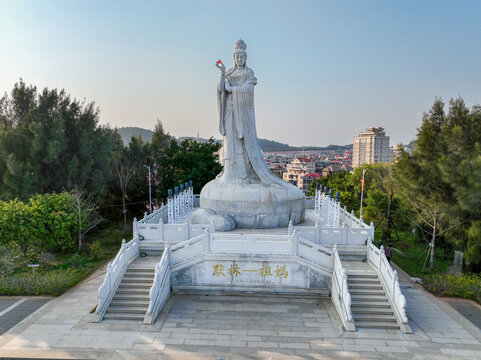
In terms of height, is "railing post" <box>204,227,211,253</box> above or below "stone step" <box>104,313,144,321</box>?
above

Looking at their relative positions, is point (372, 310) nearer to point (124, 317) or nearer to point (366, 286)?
point (366, 286)

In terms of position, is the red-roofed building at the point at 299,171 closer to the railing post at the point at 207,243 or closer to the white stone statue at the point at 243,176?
the white stone statue at the point at 243,176

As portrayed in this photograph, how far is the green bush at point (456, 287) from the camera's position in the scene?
48.3 ft

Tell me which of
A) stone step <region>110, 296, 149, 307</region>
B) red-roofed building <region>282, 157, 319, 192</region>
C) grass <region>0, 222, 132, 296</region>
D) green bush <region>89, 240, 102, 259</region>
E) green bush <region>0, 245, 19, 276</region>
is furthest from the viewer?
red-roofed building <region>282, 157, 319, 192</region>

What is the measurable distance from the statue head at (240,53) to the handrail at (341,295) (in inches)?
438

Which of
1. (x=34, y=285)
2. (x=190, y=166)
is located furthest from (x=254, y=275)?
(x=190, y=166)

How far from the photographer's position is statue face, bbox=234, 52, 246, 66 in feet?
61.8

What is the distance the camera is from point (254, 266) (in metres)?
14.3

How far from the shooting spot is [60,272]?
16828 mm

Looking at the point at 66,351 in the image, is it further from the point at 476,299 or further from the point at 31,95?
the point at 31,95

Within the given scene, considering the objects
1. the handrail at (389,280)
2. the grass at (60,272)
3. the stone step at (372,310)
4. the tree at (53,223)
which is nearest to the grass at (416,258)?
the handrail at (389,280)

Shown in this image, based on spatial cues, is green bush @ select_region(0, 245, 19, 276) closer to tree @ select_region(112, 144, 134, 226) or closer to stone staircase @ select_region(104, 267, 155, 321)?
stone staircase @ select_region(104, 267, 155, 321)

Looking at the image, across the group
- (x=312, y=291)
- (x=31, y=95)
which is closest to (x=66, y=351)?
(x=312, y=291)

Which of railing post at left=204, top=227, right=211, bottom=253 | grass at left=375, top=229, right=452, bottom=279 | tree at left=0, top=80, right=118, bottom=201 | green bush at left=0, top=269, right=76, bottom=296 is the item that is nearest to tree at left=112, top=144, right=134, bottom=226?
tree at left=0, top=80, right=118, bottom=201
